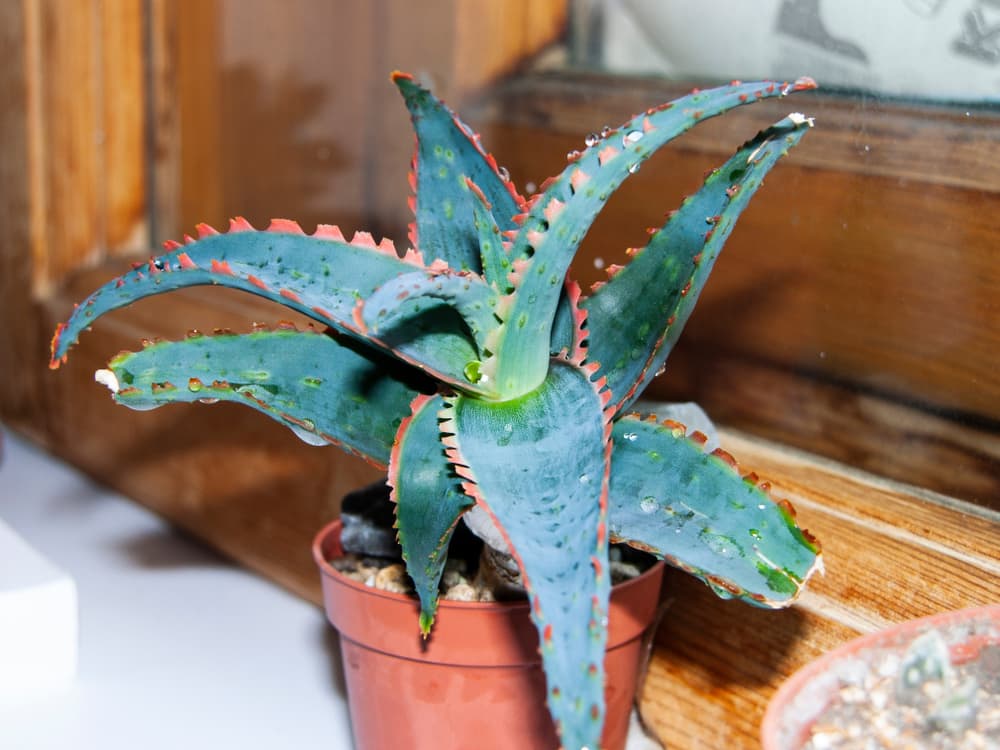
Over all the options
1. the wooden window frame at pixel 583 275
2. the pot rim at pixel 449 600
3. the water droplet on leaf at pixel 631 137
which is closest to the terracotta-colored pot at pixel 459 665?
the pot rim at pixel 449 600

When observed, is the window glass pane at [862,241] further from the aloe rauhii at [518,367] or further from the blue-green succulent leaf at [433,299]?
the blue-green succulent leaf at [433,299]

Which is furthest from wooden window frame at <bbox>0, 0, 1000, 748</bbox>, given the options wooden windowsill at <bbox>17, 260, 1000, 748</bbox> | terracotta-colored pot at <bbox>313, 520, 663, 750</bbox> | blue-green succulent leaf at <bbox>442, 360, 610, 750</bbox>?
blue-green succulent leaf at <bbox>442, 360, 610, 750</bbox>

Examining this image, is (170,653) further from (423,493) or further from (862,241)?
(862,241)

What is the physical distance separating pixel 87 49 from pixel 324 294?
2.74 ft

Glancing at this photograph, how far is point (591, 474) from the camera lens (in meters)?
0.45

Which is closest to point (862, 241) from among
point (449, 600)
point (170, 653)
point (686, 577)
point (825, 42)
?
point (825, 42)

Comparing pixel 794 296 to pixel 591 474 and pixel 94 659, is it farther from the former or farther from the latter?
pixel 94 659

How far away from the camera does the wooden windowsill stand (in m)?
0.60

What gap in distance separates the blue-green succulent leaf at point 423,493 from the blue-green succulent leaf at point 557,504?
0.02 meters

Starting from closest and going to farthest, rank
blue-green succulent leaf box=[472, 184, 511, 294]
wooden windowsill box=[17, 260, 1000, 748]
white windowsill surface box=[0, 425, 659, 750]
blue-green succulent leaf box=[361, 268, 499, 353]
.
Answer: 1. blue-green succulent leaf box=[361, 268, 499, 353]
2. blue-green succulent leaf box=[472, 184, 511, 294]
3. wooden windowsill box=[17, 260, 1000, 748]
4. white windowsill surface box=[0, 425, 659, 750]

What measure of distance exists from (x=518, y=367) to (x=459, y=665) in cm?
18

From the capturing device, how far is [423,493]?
1.60ft

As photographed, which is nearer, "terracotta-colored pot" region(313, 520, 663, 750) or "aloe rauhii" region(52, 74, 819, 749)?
"aloe rauhii" region(52, 74, 819, 749)

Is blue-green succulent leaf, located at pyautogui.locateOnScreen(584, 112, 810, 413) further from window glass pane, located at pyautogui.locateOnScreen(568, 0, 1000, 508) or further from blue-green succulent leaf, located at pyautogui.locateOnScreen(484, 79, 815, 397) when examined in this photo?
window glass pane, located at pyautogui.locateOnScreen(568, 0, 1000, 508)
